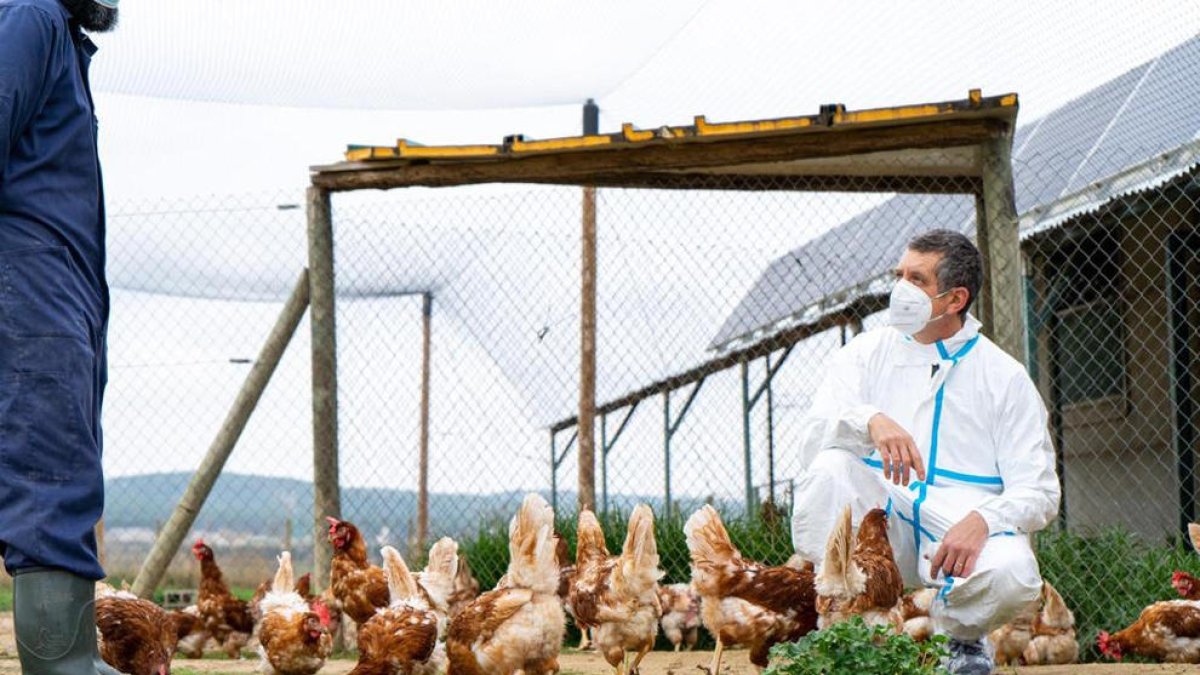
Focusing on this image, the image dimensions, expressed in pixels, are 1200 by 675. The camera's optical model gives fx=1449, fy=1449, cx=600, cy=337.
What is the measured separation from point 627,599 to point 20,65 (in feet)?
11.7

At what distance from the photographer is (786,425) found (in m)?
9.78

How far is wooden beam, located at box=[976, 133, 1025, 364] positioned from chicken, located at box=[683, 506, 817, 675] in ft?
6.57

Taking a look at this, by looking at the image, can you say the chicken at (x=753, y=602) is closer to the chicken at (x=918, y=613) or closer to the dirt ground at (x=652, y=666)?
the dirt ground at (x=652, y=666)

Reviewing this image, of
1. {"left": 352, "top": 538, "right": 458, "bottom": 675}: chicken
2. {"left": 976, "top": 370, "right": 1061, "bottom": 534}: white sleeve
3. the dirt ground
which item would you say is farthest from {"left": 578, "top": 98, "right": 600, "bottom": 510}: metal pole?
{"left": 976, "top": 370, "right": 1061, "bottom": 534}: white sleeve

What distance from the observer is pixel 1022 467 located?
4.54 meters

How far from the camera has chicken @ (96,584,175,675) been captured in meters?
6.12

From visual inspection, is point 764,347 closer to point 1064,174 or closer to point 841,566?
point 1064,174

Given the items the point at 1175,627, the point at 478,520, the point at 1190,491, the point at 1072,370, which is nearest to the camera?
the point at 1175,627

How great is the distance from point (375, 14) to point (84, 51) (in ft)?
19.7

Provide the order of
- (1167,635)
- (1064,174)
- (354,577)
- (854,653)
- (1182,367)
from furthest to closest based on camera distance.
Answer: (1182,367) < (1064,174) < (354,577) < (1167,635) < (854,653)

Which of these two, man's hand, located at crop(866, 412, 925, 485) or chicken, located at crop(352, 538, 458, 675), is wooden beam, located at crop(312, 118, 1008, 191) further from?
man's hand, located at crop(866, 412, 925, 485)

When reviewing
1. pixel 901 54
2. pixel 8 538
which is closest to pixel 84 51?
pixel 8 538

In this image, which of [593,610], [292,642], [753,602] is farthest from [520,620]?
[292,642]

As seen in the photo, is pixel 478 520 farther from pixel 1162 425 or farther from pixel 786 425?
pixel 1162 425
